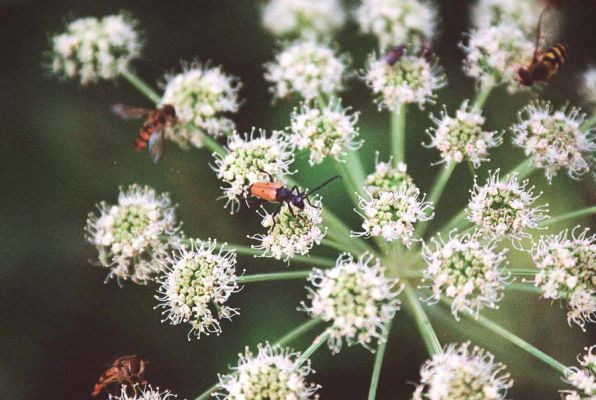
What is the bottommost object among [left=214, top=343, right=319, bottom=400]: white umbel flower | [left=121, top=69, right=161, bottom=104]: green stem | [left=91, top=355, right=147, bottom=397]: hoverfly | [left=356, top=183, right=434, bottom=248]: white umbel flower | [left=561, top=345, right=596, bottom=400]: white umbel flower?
[left=561, top=345, right=596, bottom=400]: white umbel flower

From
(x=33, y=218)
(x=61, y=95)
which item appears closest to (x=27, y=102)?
(x=61, y=95)

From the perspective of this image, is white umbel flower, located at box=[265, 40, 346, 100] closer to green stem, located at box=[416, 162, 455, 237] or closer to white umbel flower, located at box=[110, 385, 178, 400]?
green stem, located at box=[416, 162, 455, 237]

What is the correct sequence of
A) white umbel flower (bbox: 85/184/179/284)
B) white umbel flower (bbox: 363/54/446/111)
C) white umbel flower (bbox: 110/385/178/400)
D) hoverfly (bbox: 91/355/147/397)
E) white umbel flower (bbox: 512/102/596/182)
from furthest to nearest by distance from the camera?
1. white umbel flower (bbox: 363/54/446/111)
2. white umbel flower (bbox: 85/184/179/284)
3. hoverfly (bbox: 91/355/147/397)
4. white umbel flower (bbox: 512/102/596/182)
5. white umbel flower (bbox: 110/385/178/400)

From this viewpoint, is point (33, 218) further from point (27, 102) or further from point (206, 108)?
point (206, 108)

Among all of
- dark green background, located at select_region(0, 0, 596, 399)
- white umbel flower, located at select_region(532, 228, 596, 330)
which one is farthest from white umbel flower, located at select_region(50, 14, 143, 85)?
white umbel flower, located at select_region(532, 228, 596, 330)

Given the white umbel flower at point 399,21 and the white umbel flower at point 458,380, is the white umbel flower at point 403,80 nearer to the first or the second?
the white umbel flower at point 399,21

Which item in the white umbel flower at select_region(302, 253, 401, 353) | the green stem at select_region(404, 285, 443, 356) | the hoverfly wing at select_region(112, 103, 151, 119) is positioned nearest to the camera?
the white umbel flower at select_region(302, 253, 401, 353)

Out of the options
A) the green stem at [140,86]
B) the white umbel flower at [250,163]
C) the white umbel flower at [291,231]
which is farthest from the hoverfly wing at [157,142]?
the white umbel flower at [291,231]

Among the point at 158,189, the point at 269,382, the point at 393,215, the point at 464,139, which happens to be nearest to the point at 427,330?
the point at 393,215
